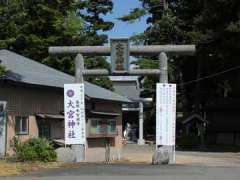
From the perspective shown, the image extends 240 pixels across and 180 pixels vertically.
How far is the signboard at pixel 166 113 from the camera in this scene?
2392cm

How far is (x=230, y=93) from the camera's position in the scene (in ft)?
202

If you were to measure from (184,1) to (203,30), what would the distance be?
23.6 feet

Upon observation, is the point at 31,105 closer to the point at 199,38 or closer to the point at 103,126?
the point at 103,126

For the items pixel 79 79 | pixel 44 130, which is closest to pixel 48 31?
pixel 44 130

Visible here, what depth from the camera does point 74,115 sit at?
24250mm

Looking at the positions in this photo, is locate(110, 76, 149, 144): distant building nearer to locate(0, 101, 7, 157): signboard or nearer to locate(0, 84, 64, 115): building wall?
locate(0, 84, 64, 115): building wall

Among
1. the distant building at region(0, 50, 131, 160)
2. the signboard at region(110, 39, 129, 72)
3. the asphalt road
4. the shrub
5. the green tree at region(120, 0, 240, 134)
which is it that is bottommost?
the asphalt road

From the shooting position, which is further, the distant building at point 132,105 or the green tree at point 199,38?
Result: the distant building at point 132,105

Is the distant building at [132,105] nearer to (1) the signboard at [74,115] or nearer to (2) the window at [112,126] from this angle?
(2) the window at [112,126]

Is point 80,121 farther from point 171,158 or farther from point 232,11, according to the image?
point 232,11

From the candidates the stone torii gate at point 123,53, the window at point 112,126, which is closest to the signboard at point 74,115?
the stone torii gate at point 123,53

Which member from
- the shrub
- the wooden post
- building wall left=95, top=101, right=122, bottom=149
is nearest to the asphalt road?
the shrub

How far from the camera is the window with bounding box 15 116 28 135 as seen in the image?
2622 centimetres

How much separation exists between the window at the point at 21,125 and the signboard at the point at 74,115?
299 cm
